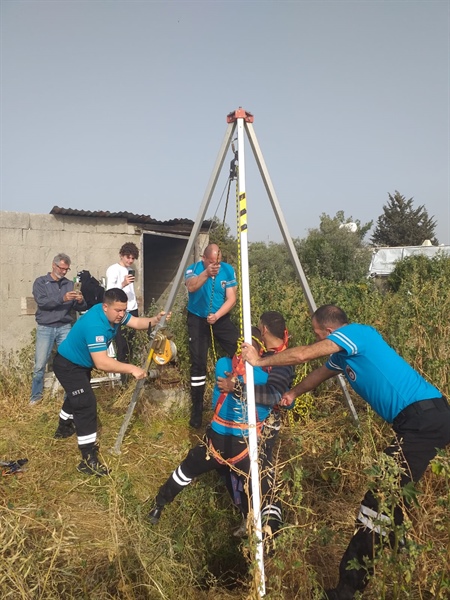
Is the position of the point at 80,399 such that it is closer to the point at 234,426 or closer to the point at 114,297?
the point at 114,297

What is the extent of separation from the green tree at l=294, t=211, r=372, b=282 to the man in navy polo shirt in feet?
42.4

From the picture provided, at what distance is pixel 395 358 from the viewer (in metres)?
2.94

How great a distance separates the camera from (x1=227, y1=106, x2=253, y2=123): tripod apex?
11.0ft

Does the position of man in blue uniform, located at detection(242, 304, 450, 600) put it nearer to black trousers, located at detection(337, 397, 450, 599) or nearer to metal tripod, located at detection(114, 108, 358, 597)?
black trousers, located at detection(337, 397, 450, 599)

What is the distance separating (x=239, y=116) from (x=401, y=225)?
39176mm

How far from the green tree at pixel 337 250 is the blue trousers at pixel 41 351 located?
1161 centimetres

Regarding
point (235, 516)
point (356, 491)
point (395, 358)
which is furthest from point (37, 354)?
point (395, 358)

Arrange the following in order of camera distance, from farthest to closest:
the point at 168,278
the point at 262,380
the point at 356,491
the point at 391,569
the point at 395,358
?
the point at 168,278 → the point at 356,491 → the point at 262,380 → the point at 395,358 → the point at 391,569

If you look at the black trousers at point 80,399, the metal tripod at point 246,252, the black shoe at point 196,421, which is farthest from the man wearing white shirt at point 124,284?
the metal tripod at point 246,252

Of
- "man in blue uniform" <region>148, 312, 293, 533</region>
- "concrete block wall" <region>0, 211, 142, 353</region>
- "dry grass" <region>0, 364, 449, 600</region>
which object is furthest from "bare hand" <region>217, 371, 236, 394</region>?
"concrete block wall" <region>0, 211, 142, 353</region>

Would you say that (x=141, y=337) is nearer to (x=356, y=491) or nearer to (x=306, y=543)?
(x=356, y=491)

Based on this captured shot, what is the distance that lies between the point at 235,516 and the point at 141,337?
288cm

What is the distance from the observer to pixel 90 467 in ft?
13.8

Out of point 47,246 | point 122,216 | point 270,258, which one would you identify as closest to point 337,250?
point 270,258
